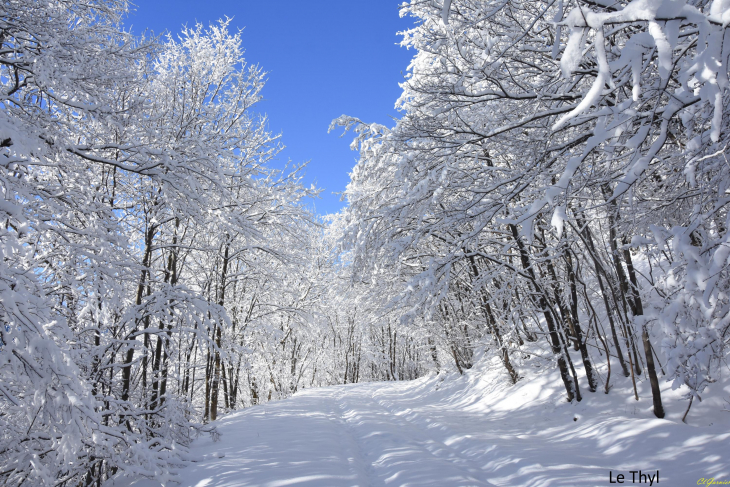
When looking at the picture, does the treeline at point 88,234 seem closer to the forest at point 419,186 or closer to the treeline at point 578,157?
the forest at point 419,186

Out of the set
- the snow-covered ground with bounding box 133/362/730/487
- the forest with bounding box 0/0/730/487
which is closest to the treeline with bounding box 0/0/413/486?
the forest with bounding box 0/0/730/487

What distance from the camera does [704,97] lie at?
1551mm

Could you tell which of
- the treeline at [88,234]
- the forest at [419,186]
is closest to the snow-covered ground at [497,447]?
the forest at [419,186]

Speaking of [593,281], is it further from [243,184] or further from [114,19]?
[114,19]

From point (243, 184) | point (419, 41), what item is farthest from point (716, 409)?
point (243, 184)

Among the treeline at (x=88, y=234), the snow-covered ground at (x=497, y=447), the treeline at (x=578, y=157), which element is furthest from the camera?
the snow-covered ground at (x=497, y=447)

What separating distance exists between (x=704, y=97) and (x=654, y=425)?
4.58 m

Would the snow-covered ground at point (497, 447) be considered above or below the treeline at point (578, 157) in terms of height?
below

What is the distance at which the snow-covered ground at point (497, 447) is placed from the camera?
3725 mm

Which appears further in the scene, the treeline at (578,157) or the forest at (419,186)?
the forest at (419,186)

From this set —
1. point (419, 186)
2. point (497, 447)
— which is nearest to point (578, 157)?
point (419, 186)

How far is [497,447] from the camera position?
4930 mm

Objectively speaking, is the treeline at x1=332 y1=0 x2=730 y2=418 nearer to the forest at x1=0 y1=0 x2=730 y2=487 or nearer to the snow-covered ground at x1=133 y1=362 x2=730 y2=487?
the forest at x1=0 y1=0 x2=730 y2=487

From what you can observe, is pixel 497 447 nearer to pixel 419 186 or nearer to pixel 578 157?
pixel 419 186
